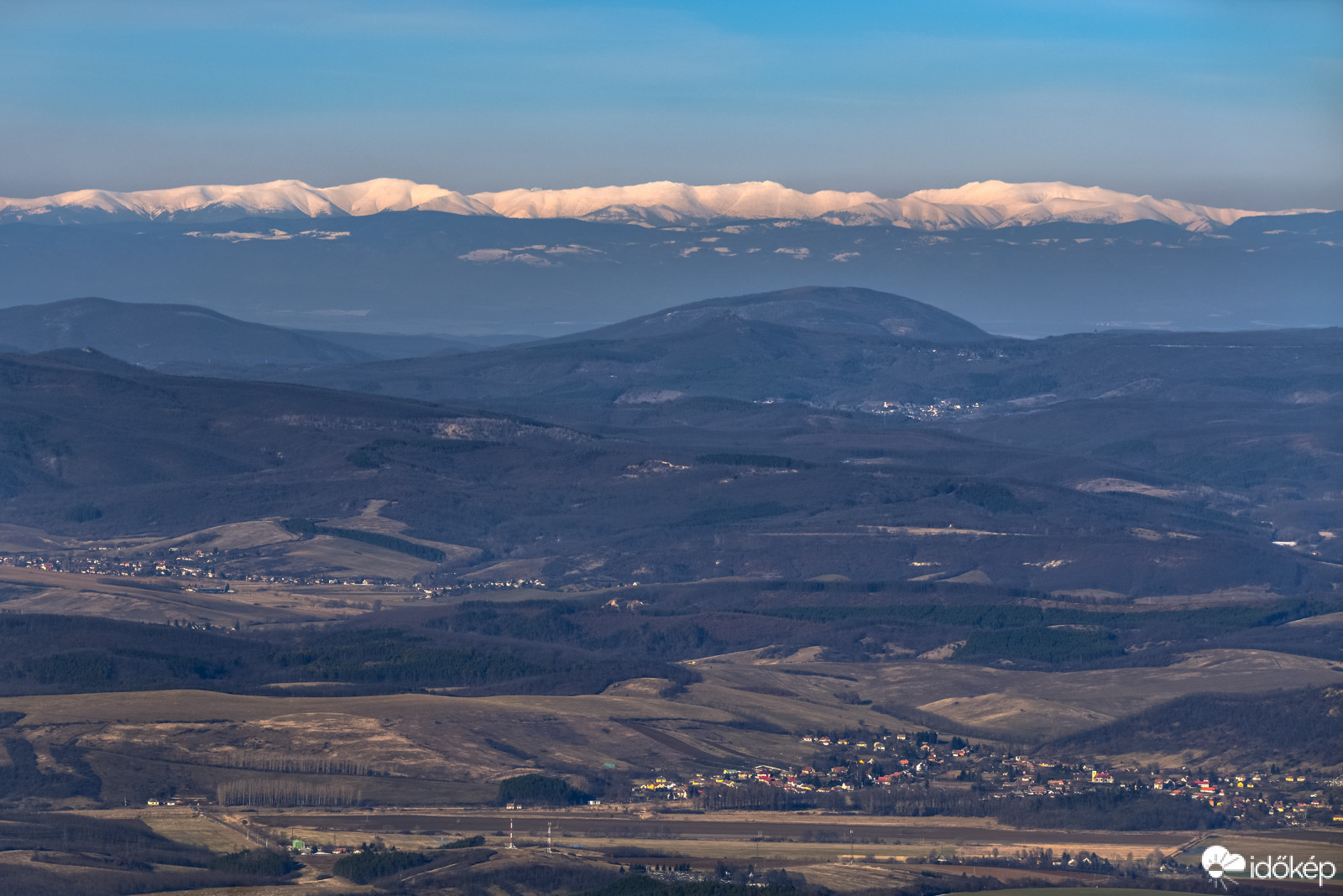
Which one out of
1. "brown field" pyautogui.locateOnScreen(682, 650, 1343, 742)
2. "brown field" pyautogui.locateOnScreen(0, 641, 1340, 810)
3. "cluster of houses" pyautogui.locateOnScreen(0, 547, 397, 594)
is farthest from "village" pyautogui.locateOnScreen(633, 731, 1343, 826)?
"cluster of houses" pyautogui.locateOnScreen(0, 547, 397, 594)

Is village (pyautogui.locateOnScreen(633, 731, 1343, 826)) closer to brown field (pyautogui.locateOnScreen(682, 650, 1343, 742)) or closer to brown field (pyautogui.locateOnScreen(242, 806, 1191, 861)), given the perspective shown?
brown field (pyautogui.locateOnScreen(242, 806, 1191, 861))

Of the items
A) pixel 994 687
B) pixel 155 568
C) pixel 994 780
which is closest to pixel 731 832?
pixel 994 780

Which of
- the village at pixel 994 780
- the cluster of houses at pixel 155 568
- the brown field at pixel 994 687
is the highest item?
the village at pixel 994 780

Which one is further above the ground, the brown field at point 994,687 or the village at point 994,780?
the village at point 994,780

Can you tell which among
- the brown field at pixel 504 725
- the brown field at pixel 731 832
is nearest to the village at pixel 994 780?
the brown field at pixel 504 725

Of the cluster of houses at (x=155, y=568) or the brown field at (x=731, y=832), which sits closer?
the brown field at (x=731, y=832)

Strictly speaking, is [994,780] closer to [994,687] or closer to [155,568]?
[994,687]

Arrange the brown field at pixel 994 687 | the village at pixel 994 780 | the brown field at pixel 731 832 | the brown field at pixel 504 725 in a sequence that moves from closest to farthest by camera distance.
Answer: the brown field at pixel 731 832 < the village at pixel 994 780 < the brown field at pixel 504 725 < the brown field at pixel 994 687

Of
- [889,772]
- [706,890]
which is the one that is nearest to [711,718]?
[889,772]

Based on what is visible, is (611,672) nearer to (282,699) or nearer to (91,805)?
(282,699)

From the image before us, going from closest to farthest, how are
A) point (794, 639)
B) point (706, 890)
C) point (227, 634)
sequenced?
point (706, 890) → point (227, 634) → point (794, 639)

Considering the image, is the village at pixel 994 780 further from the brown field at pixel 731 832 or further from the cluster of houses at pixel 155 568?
the cluster of houses at pixel 155 568
